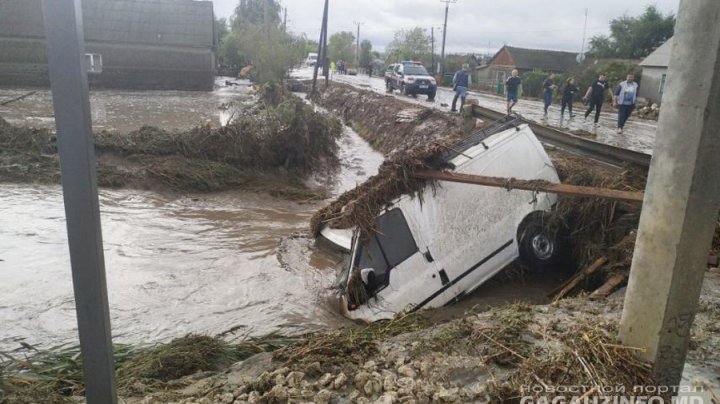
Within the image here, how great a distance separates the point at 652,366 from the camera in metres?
3.38

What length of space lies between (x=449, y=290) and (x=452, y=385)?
296 centimetres

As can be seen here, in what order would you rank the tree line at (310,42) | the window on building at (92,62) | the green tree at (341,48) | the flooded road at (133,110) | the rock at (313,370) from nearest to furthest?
the window on building at (92,62)
the rock at (313,370)
the flooded road at (133,110)
the tree line at (310,42)
the green tree at (341,48)

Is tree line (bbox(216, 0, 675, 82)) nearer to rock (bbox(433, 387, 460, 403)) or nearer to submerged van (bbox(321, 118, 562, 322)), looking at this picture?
submerged van (bbox(321, 118, 562, 322))

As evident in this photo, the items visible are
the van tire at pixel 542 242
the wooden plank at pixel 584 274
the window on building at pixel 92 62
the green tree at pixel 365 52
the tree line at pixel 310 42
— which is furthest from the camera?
the green tree at pixel 365 52

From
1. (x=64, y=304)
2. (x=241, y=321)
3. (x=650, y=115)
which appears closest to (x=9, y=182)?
(x=64, y=304)

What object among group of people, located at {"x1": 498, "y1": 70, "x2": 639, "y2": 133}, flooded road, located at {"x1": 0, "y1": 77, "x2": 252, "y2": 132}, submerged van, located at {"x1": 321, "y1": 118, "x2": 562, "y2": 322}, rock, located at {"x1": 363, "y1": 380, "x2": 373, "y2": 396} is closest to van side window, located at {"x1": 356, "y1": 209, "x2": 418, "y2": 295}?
submerged van, located at {"x1": 321, "y1": 118, "x2": 562, "y2": 322}

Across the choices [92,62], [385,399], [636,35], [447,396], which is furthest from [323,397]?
[636,35]

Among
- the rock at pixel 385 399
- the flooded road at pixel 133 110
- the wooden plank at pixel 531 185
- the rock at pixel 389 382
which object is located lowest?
the rock at pixel 389 382

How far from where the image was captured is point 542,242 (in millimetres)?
7320

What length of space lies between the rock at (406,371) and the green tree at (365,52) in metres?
91.8

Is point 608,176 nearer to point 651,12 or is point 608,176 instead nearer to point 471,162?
point 471,162

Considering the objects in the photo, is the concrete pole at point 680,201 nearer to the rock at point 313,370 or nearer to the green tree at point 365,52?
the rock at point 313,370

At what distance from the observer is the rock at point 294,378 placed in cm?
357

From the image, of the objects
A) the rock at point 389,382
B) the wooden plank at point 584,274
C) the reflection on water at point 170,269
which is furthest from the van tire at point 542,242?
the rock at point 389,382
